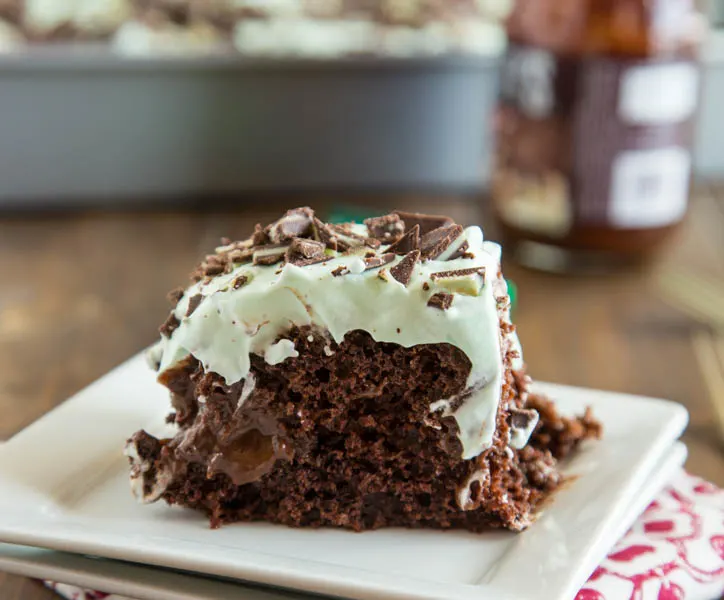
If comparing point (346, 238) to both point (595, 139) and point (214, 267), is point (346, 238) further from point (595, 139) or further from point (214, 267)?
point (595, 139)

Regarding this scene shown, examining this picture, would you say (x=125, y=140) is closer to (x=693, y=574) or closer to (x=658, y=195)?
(x=658, y=195)

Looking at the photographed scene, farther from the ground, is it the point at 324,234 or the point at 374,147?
the point at 324,234

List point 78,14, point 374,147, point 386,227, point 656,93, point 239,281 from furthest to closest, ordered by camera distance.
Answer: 1. point 374,147
2. point 78,14
3. point 656,93
4. point 386,227
5. point 239,281

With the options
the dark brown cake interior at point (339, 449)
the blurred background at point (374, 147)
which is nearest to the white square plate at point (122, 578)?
the dark brown cake interior at point (339, 449)

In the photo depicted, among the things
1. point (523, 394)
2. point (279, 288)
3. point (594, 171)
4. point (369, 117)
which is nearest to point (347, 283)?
point (279, 288)

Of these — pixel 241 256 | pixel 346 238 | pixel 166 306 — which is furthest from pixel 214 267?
pixel 166 306
